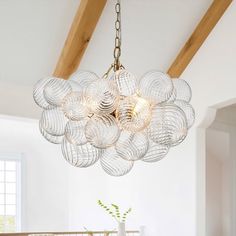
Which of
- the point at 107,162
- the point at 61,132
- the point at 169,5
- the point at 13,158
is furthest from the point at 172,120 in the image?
the point at 13,158

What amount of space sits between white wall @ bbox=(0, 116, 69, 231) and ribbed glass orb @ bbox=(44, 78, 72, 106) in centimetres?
512

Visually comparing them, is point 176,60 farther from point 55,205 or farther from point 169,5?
point 55,205

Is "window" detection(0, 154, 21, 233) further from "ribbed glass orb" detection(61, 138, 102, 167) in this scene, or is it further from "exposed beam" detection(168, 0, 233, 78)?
"ribbed glass orb" detection(61, 138, 102, 167)

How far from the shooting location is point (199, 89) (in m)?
5.06

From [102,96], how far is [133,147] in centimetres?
37

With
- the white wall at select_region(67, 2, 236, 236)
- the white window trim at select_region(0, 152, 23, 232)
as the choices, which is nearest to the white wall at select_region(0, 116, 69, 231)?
the white window trim at select_region(0, 152, 23, 232)

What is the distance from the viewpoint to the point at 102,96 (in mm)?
2408

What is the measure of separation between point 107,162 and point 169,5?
2493 mm

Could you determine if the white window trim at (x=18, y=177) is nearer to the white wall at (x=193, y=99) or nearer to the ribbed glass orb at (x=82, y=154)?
the white wall at (x=193, y=99)

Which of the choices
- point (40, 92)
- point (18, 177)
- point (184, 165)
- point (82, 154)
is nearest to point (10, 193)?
point (18, 177)

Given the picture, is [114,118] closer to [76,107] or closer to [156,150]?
[76,107]

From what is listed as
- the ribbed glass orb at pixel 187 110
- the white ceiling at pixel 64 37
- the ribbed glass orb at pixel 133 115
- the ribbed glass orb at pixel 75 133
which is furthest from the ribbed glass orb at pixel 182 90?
the white ceiling at pixel 64 37

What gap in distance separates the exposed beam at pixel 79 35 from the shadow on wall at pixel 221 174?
210 centimetres

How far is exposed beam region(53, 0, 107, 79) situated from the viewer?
4125 millimetres
